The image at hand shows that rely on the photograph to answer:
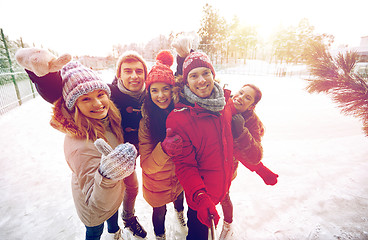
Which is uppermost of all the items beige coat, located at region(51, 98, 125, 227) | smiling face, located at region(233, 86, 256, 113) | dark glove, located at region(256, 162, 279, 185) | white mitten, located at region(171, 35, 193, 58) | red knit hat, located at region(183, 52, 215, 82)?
white mitten, located at region(171, 35, 193, 58)

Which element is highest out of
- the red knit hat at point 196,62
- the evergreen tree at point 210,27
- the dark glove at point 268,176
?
the evergreen tree at point 210,27

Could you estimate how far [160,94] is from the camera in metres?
1.49

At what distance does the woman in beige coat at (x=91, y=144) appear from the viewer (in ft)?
3.15

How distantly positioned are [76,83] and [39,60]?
239 millimetres

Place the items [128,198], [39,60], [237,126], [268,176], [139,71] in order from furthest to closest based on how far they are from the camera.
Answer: [128,198] < [139,71] < [268,176] < [237,126] < [39,60]

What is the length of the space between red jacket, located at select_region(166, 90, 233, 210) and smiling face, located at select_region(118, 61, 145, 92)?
613 mm

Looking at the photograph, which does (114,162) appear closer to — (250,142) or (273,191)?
(250,142)

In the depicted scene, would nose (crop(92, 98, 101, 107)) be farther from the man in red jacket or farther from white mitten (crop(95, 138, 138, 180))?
the man in red jacket

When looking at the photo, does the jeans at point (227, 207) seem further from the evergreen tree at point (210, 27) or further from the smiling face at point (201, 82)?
the evergreen tree at point (210, 27)

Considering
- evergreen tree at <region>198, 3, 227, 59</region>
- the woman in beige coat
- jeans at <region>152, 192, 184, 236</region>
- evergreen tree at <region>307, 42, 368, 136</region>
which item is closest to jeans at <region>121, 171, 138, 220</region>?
jeans at <region>152, 192, 184, 236</region>

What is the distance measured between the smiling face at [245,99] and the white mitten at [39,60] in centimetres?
141

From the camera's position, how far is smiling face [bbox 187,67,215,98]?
135 centimetres

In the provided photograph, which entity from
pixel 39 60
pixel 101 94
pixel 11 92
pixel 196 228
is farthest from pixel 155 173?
pixel 11 92

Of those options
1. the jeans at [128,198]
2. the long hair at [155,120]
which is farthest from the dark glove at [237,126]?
the jeans at [128,198]
